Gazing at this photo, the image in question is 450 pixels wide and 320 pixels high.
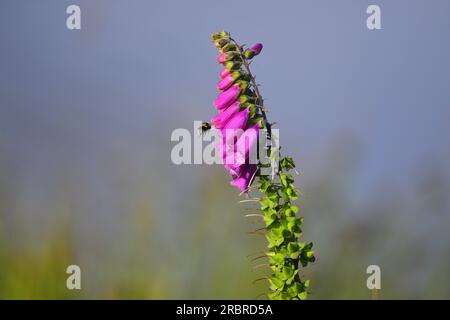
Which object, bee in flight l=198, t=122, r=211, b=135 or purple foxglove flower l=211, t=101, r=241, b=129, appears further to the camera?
bee in flight l=198, t=122, r=211, b=135

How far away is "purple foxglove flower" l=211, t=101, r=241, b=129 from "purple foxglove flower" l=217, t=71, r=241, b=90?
0.04 metres

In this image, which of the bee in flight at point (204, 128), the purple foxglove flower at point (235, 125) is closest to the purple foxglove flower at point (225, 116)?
the purple foxglove flower at point (235, 125)

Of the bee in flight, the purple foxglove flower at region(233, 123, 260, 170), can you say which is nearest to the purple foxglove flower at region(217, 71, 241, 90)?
the purple foxglove flower at region(233, 123, 260, 170)

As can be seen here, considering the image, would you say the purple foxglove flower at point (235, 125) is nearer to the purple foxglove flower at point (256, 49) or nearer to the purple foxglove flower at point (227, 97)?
the purple foxglove flower at point (227, 97)

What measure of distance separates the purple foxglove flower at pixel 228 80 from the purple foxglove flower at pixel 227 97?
0.01m

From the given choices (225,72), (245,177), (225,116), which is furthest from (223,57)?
(245,177)

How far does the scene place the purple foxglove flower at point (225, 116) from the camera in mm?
1572

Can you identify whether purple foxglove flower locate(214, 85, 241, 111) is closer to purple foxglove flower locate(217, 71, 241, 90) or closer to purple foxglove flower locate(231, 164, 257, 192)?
purple foxglove flower locate(217, 71, 241, 90)

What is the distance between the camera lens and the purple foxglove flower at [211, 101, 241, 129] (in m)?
1.57

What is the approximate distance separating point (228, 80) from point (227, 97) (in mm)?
43
